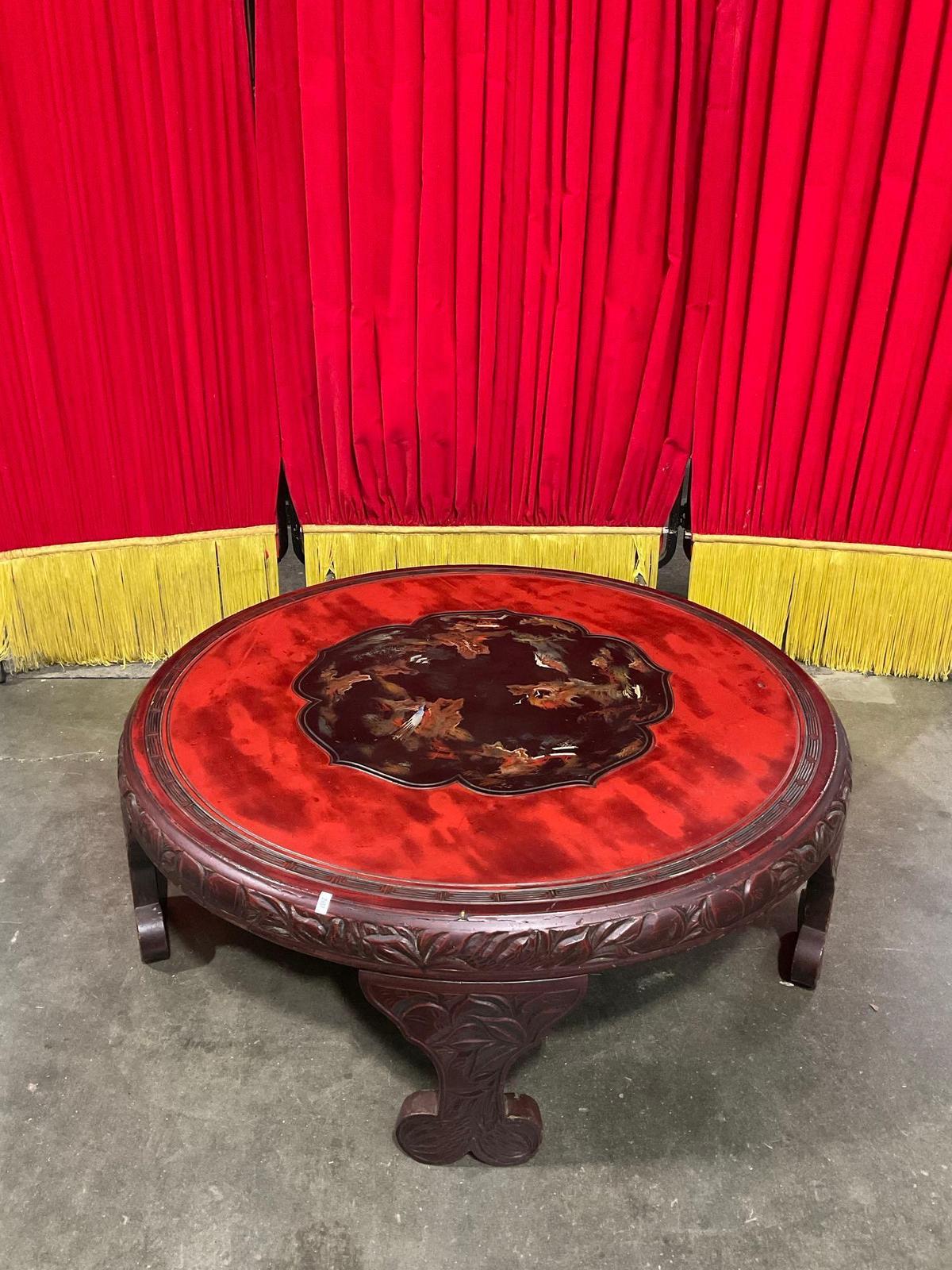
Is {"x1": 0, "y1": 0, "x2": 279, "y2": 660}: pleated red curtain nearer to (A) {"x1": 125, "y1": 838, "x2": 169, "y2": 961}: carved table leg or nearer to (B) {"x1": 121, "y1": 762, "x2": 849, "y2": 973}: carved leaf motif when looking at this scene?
(A) {"x1": 125, "y1": 838, "x2": 169, "y2": 961}: carved table leg

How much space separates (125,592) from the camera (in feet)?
7.88

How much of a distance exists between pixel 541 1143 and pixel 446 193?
1.82m

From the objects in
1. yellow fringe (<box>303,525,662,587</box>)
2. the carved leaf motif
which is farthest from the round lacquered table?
yellow fringe (<box>303,525,662,587</box>)

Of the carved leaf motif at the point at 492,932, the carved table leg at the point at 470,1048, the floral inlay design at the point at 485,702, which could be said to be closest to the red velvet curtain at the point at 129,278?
the floral inlay design at the point at 485,702

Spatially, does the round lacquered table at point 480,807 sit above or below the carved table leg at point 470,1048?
above

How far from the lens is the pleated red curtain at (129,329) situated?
1979 mm

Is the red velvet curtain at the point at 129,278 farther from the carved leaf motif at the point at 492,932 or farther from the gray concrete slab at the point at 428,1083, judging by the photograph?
the carved leaf motif at the point at 492,932

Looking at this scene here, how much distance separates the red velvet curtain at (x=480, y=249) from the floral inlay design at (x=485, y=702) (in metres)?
0.68

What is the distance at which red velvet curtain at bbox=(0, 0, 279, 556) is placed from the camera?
1.97m

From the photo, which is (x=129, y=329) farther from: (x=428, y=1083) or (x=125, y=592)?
(x=428, y=1083)

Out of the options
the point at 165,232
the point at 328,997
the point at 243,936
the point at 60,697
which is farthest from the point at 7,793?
the point at 165,232

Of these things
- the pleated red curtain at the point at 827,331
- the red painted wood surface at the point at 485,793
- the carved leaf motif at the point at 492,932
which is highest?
the pleated red curtain at the point at 827,331

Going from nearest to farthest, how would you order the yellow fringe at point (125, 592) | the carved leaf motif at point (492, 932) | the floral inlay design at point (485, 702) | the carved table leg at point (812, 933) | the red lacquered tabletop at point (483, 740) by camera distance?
the carved leaf motif at point (492, 932), the red lacquered tabletop at point (483, 740), the floral inlay design at point (485, 702), the carved table leg at point (812, 933), the yellow fringe at point (125, 592)

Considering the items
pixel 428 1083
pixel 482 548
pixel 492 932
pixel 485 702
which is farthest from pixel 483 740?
pixel 482 548
